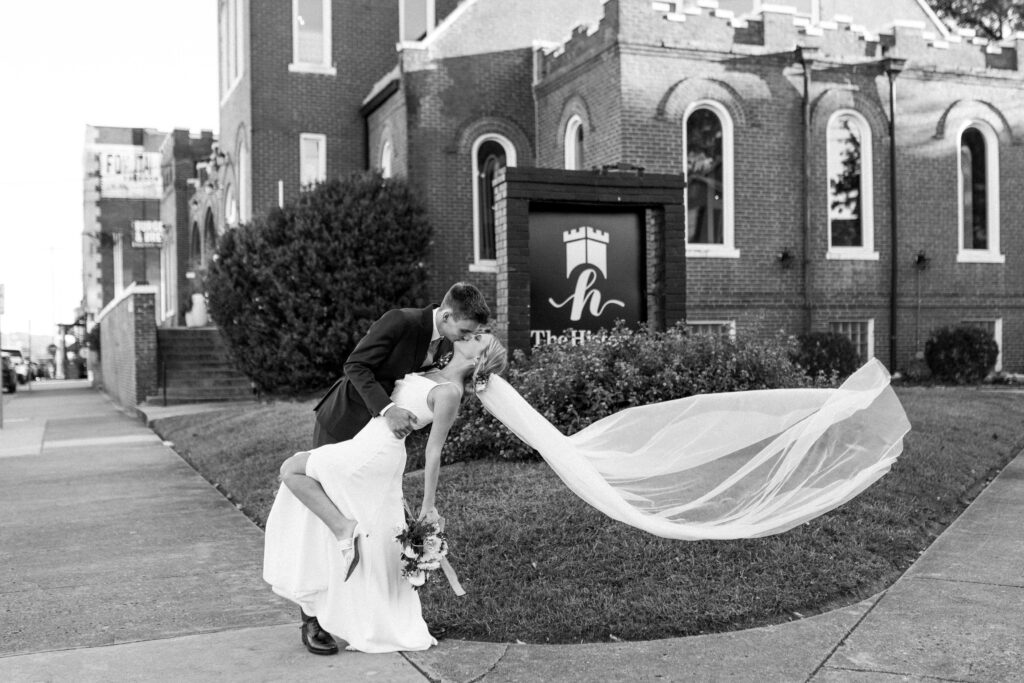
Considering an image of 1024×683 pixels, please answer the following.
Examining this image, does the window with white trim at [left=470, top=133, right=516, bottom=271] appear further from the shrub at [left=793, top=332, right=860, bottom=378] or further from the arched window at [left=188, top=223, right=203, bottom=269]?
the arched window at [left=188, top=223, right=203, bottom=269]

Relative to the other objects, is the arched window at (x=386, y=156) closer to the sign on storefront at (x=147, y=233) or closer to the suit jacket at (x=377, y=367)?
the suit jacket at (x=377, y=367)

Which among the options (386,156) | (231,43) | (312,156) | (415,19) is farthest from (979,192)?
(231,43)

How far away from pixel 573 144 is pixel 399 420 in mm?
16766

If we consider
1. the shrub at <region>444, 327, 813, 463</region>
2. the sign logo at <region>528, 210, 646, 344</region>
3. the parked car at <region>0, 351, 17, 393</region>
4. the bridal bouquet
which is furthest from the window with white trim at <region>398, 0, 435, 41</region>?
the bridal bouquet

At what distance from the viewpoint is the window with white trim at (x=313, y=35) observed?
25.1 metres

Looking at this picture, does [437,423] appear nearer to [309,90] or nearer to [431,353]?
[431,353]

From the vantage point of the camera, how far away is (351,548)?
4875mm

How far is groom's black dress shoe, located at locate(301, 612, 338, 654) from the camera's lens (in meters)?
5.06

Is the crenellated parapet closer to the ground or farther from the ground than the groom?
Result: farther from the ground

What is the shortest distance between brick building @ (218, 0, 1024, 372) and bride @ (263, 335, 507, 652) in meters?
14.3

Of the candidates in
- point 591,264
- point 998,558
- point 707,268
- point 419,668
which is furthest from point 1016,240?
point 419,668

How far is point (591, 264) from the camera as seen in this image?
11648 millimetres

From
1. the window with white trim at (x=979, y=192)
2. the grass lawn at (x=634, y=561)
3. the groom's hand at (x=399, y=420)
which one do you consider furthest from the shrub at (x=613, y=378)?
the window with white trim at (x=979, y=192)

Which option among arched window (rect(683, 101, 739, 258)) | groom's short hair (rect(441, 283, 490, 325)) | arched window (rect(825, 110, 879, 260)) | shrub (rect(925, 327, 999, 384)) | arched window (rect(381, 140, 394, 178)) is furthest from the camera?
arched window (rect(381, 140, 394, 178))
